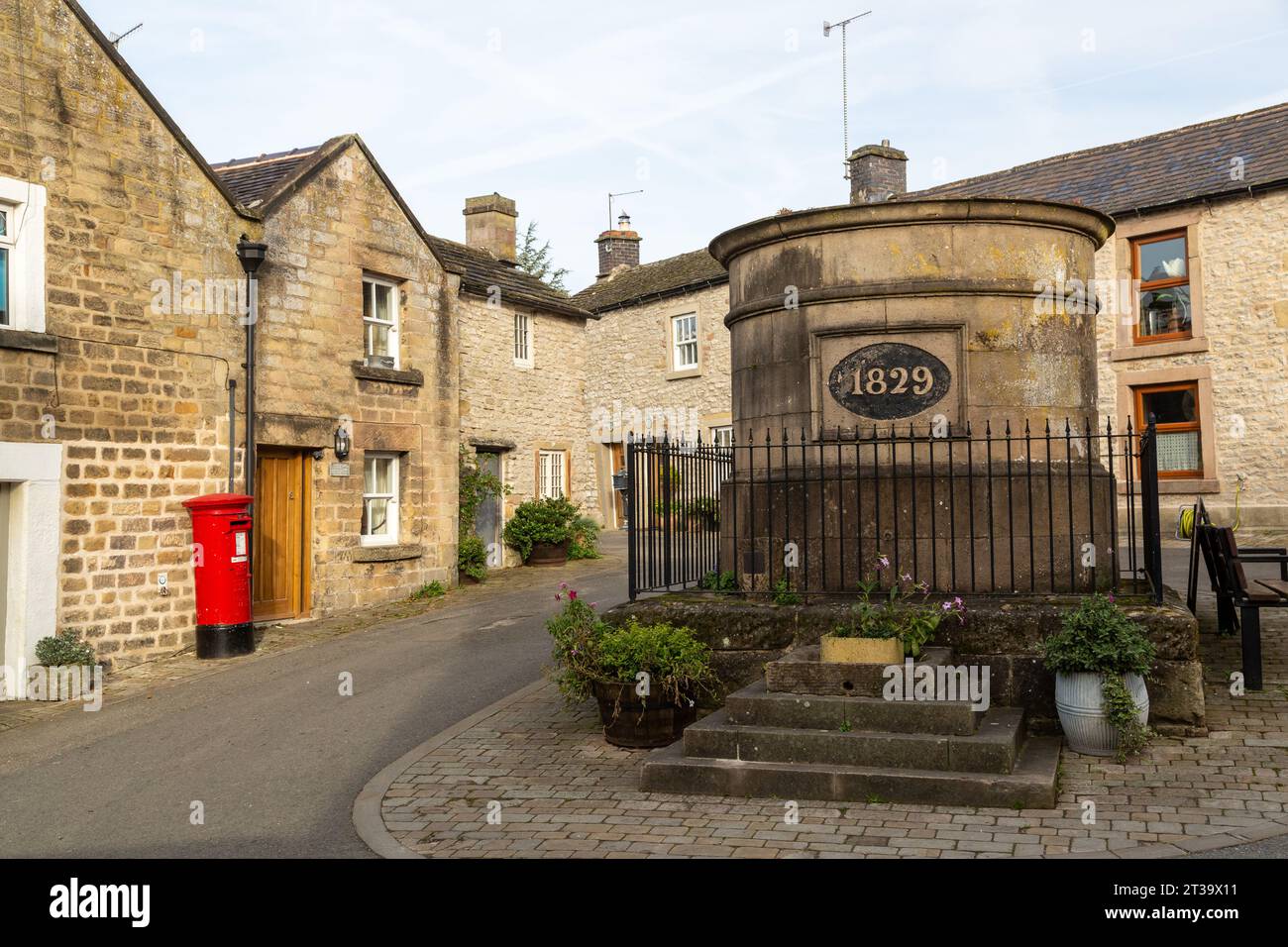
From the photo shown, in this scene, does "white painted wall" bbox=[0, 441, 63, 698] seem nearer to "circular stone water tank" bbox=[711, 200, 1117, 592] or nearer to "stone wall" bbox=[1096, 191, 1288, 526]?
"circular stone water tank" bbox=[711, 200, 1117, 592]

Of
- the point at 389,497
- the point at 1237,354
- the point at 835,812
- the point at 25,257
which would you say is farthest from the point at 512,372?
the point at 835,812

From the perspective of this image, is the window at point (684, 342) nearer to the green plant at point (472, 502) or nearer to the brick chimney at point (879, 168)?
the brick chimney at point (879, 168)

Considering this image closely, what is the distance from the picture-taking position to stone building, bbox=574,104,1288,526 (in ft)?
58.3

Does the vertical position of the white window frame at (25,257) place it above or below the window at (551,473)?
above

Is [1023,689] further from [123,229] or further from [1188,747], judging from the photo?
[123,229]

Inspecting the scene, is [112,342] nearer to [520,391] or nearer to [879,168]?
[520,391]

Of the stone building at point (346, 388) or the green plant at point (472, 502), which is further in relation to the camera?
the green plant at point (472, 502)

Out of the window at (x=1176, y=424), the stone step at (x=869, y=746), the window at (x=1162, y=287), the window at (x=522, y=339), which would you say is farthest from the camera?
the window at (x=522, y=339)

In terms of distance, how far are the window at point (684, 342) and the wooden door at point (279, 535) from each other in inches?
546

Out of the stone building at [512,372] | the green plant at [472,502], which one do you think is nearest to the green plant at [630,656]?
the green plant at [472,502]

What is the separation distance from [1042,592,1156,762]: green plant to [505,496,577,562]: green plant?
1378cm

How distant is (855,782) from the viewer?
5.96 m

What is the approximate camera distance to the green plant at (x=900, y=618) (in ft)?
22.4

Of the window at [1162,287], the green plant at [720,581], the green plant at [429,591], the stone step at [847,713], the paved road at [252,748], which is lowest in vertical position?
the paved road at [252,748]
